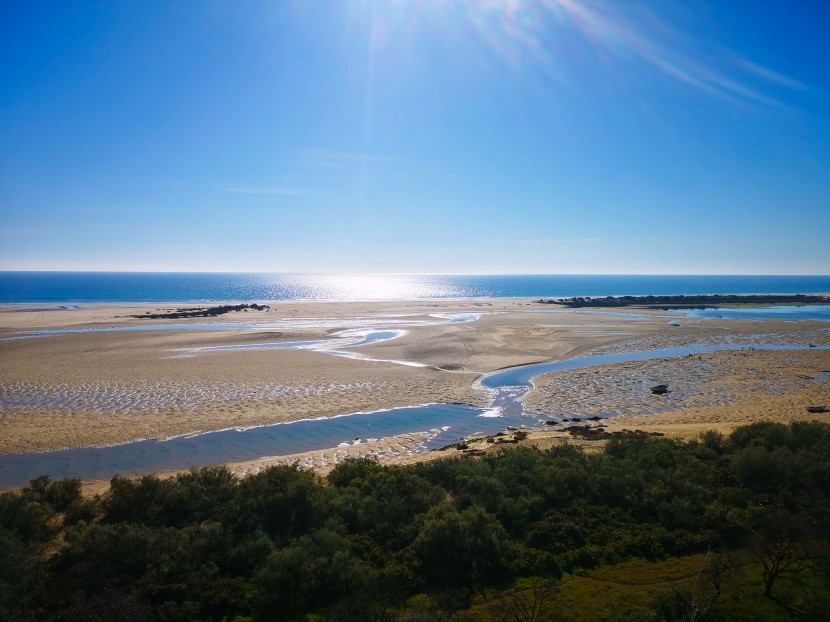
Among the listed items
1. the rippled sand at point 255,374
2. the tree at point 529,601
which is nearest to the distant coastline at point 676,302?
the rippled sand at point 255,374

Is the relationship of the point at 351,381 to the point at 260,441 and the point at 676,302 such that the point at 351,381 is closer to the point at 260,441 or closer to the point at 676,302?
the point at 260,441

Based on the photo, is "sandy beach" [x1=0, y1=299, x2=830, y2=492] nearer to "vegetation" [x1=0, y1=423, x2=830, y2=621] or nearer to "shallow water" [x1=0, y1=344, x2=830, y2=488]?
"shallow water" [x1=0, y1=344, x2=830, y2=488]

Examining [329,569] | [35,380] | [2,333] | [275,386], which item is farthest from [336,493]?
[2,333]

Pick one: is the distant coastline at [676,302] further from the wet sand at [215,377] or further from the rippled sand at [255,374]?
the wet sand at [215,377]

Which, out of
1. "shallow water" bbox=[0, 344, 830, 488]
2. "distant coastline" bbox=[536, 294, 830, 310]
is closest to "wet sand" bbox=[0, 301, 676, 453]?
"shallow water" bbox=[0, 344, 830, 488]

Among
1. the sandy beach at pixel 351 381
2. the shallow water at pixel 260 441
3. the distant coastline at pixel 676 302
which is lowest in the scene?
the shallow water at pixel 260 441

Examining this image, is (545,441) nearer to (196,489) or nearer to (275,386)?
(196,489)

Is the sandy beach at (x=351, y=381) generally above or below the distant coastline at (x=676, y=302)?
below
